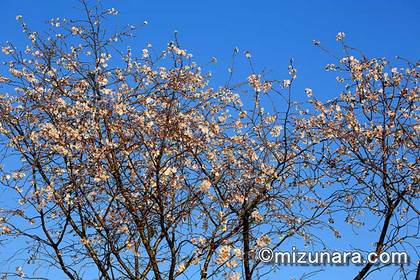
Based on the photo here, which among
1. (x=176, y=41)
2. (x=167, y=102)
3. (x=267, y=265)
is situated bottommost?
(x=267, y=265)

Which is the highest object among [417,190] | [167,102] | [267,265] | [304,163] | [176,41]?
[176,41]

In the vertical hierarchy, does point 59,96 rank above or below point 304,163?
above

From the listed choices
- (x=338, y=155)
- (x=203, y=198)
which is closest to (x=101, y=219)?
(x=203, y=198)

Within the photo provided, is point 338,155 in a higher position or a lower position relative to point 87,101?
lower

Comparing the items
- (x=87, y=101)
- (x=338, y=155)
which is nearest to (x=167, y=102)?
(x=87, y=101)

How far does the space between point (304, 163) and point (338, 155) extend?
0.45m

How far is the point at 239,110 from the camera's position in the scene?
9398 mm

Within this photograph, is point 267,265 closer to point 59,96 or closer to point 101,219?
point 101,219

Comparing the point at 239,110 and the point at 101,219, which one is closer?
the point at 101,219

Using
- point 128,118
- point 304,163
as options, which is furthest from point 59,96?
point 304,163

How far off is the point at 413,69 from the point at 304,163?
194cm

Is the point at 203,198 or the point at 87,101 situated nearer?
the point at 203,198

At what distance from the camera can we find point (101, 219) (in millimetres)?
8664

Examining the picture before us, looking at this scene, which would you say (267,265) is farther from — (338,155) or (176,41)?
(176,41)
